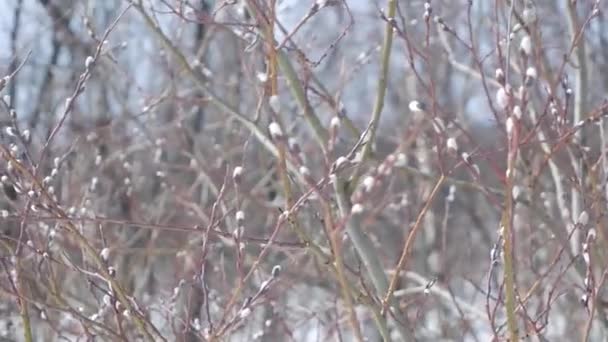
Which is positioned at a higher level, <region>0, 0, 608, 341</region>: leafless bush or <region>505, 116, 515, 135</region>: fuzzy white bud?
<region>0, 0, 608, 341</region>: leafless bush

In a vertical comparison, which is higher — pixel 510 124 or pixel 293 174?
pixel 293 174

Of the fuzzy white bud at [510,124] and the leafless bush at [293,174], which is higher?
the leafless bush at [293,174]

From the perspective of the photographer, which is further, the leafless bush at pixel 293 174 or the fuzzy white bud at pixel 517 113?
the leafless bush at pixel 293 174

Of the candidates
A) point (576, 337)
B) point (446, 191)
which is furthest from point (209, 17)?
point (446, 191)

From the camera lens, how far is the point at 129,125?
7566mm

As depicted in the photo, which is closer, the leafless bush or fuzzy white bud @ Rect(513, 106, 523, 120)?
fuzzy white bud @ Rect(513, 106, 523, 120)

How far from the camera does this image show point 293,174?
269 cm

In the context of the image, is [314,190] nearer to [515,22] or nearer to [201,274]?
[201,274]

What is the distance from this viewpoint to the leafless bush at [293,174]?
2.14 meters

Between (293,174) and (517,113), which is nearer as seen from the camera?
(517,113)

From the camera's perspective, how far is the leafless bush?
7.02 feet

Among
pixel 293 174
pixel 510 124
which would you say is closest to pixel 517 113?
pixel 510 124

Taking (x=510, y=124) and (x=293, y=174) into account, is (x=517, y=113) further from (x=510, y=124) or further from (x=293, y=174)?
(x=293, y=174)

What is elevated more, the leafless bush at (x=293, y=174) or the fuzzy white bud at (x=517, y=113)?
the leafless bush at (x=293, y=174)
